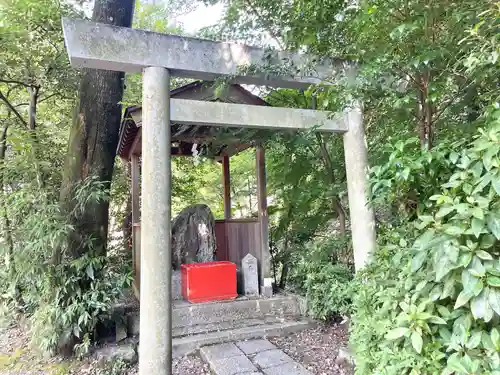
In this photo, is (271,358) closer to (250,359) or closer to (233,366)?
(250,359)

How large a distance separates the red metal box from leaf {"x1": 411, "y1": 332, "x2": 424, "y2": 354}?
3.53 m

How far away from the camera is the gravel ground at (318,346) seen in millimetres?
3469

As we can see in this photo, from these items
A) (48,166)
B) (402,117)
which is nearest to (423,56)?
(402,117)

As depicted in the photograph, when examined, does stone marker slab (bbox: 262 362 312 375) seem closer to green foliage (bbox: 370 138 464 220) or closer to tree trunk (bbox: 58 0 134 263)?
green foliage (bbox: 370 138 464 220)

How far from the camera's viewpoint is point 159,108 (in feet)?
9.20

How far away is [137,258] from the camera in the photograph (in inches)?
227

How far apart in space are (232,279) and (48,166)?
2863 mm

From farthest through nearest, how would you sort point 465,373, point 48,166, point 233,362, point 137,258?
point 137,258
point 48,166
point 233,362
point 465,373

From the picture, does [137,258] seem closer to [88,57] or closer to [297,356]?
[297,356]

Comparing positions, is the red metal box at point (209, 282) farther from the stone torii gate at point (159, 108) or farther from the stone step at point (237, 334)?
the stone torii gate at point (159, 108)

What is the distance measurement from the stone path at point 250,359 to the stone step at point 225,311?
532 millimetres

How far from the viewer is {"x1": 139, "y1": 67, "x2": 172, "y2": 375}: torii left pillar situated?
2.71 metres

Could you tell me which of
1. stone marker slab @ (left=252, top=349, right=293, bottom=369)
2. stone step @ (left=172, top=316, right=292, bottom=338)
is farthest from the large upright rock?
stone marker slab @ (left=252, top=349, right=293, bottom=369)

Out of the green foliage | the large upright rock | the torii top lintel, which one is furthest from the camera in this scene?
the large upright rock
